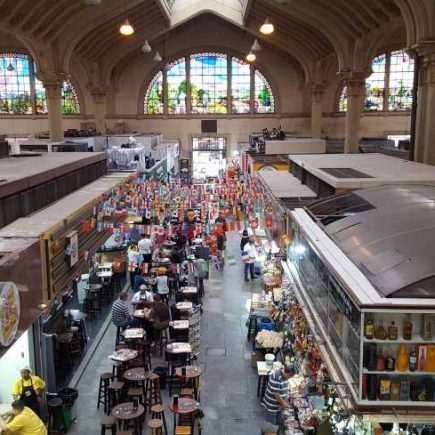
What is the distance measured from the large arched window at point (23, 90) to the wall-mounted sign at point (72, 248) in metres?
26.0

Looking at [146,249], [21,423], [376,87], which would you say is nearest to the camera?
[21,423]

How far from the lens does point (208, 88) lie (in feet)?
114

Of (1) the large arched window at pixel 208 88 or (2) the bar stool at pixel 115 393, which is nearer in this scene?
(2) the bar stool at pixel 115 393

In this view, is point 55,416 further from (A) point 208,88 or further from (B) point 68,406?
(A) point 208,88

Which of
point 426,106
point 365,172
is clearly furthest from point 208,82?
point 365,172

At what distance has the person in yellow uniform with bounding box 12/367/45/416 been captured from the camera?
306 inches

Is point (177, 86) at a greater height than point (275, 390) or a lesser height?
greater

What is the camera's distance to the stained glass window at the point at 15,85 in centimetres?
3319

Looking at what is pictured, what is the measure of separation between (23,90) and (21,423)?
3028 centimetres

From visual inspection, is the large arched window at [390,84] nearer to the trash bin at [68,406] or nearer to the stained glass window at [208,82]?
the stained glass window at [208,82]

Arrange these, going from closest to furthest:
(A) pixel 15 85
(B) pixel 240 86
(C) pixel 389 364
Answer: (C) pixel 389 364 < (A) pixel 15 85 < (B) pixel 240 86

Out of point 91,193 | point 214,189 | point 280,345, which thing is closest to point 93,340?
point 91,193

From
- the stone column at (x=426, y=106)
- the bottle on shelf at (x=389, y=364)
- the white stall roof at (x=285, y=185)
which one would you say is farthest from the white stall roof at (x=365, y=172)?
the bottle on shelf at (x=389, y=364)

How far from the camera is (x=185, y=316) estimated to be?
1218 centimetres
